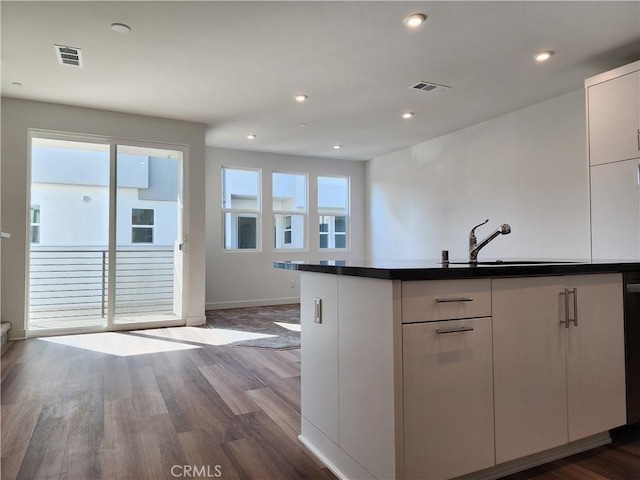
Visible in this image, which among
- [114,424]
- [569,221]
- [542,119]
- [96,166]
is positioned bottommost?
[114,424]

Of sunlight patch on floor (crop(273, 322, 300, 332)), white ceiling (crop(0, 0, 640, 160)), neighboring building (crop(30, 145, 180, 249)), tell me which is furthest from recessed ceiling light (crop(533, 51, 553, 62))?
neighboring building (crop(30, 145, 180, 249))

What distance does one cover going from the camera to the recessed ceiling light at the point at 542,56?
3.28 m

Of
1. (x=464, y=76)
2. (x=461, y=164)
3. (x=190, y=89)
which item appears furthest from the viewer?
(x=461, y=164)

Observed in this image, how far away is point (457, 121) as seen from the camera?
17.0 ft

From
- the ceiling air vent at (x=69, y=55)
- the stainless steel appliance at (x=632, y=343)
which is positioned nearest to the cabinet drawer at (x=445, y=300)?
the stainless steel appliance at (x=632, y=343)

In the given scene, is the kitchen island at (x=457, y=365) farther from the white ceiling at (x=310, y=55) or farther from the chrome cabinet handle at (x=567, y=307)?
the white ceiling at (x=310, y=55)

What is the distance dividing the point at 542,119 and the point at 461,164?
1.27 metres

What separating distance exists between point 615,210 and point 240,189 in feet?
17.4

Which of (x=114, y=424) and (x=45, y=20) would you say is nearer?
(x=114, y=424)

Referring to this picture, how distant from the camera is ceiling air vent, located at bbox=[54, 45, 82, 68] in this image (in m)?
3.18

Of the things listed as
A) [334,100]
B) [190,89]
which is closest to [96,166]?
[190,89]

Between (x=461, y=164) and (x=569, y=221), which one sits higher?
(x=461, y=164)

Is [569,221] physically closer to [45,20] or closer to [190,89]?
[190,89]

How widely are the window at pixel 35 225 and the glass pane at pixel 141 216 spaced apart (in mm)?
1013
